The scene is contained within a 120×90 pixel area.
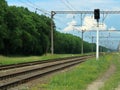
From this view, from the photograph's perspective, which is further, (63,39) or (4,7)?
(63,39)

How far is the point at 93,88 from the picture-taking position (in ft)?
63.4

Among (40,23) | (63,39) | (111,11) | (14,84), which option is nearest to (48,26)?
(40,23)

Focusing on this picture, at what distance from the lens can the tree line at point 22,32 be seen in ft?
306

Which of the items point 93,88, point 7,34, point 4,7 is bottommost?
point 93,88

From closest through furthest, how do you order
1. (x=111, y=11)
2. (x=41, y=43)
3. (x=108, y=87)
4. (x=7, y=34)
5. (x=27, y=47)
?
(x=108, y=87) < (x=111, y=11) < (x=7, y=34) < (x=27, y=47) < (x=41, y=43)

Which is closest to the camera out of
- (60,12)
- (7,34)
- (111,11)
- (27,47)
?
(111,11)

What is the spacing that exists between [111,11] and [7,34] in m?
28.5

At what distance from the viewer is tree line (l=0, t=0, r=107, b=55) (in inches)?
3674

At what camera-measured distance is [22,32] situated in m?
104

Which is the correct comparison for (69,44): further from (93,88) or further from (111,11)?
(93,88)

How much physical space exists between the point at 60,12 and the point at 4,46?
856 inches

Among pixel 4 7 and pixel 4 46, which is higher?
pixel 4 7

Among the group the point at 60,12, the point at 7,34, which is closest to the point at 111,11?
the point at 60,12

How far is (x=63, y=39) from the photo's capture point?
557ft
